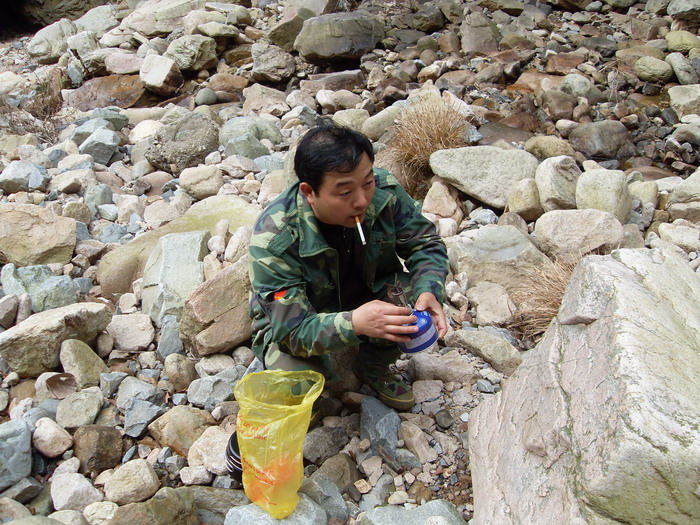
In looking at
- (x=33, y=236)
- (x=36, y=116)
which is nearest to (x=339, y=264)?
(x=33, y=236)

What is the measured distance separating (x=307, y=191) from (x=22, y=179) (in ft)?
12.0

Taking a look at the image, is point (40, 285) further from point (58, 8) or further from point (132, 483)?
point (58, 8)

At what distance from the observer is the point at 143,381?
2887 mm

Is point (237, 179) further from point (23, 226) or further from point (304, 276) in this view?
point (304, 276)

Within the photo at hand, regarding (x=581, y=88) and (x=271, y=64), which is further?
(x=271, y=64)

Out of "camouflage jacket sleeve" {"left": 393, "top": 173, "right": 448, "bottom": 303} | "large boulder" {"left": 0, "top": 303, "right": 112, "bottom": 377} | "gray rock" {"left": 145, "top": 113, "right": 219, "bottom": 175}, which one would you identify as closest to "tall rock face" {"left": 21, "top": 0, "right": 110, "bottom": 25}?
"gray rock" {"left": 145, "top": 113, "right": 219, "bottom": 175}

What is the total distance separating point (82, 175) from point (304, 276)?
3460mm

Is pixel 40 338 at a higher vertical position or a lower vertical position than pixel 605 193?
higher

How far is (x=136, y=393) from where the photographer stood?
9.10 ft

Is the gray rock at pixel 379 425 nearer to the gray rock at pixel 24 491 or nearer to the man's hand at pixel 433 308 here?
the man's hand at pixel 433 308

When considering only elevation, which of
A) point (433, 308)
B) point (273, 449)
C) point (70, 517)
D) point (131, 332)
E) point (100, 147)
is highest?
point (433, 308)

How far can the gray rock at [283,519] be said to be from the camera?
201 centimetres

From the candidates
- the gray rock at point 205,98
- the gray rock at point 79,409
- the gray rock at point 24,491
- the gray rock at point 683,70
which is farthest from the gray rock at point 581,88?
the gray rock at point 24,491

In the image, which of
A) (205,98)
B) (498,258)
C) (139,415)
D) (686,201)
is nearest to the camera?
(139,415)
